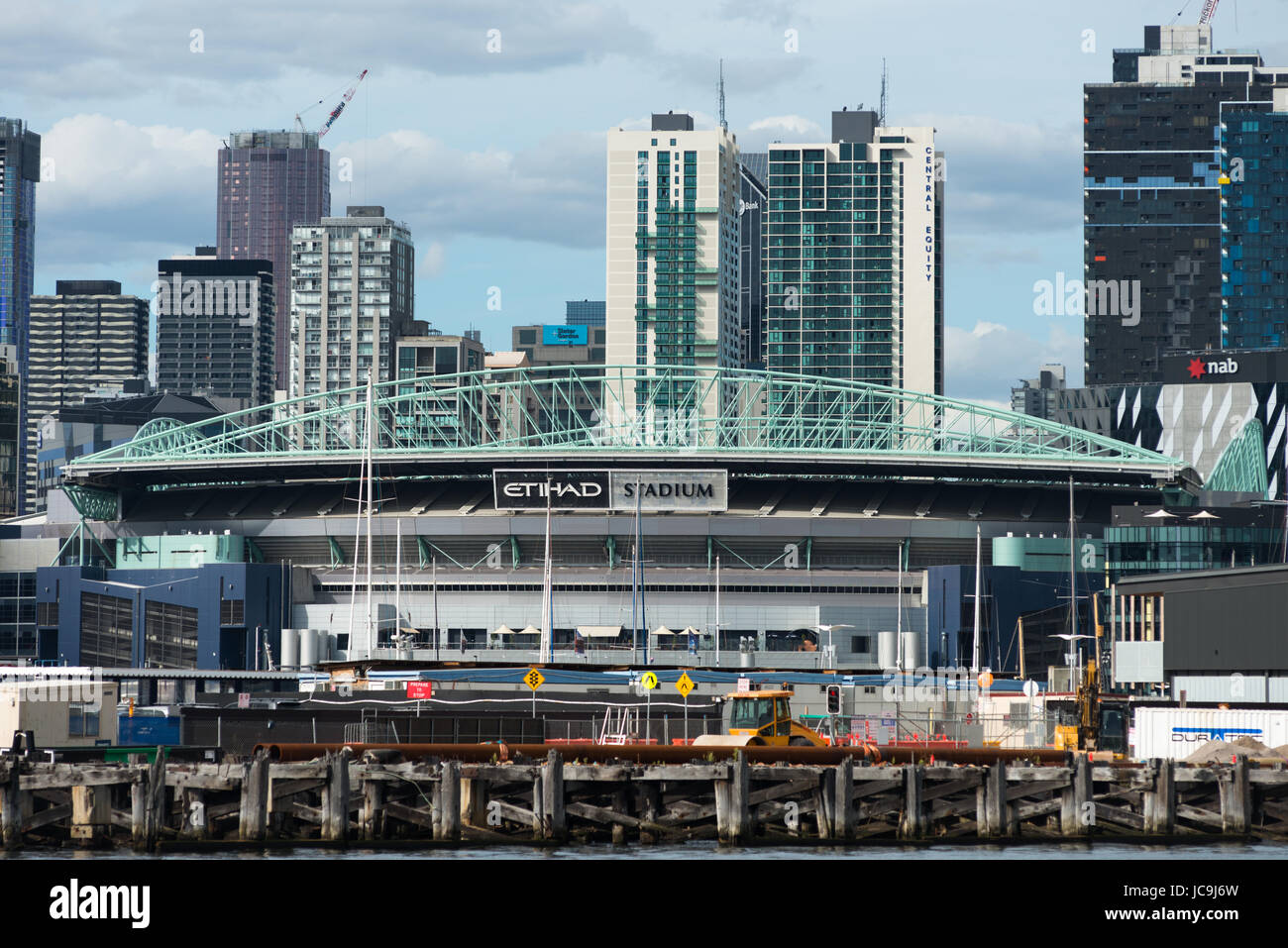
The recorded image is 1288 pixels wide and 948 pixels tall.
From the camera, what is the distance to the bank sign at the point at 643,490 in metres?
167

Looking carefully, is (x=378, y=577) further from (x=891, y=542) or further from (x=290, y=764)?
(x=290, y=764)

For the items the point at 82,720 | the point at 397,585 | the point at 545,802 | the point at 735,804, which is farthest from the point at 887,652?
the point at 545,802

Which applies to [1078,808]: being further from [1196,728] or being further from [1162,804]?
[1196,728]

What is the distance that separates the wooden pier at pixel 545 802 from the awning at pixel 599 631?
10633 centimetres

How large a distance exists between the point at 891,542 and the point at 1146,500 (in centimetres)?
2569

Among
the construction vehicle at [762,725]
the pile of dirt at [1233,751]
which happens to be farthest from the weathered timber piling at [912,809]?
the pile of dirt at [1233,751]

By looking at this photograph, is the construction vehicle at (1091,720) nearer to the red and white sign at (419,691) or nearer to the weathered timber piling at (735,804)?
the weathered timber piling at (735,804)

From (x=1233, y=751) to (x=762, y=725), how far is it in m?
14.7

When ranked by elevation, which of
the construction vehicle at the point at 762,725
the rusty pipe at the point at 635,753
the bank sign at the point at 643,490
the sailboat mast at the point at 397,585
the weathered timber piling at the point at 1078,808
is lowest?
the weathered timber piling at the point at 1078,808

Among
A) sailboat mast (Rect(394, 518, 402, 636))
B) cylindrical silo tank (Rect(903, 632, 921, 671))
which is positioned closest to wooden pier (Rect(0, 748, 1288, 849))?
sailboat mast (Rect(394, 518, 402, 636))

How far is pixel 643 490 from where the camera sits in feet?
549

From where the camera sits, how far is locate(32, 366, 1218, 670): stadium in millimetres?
159625
